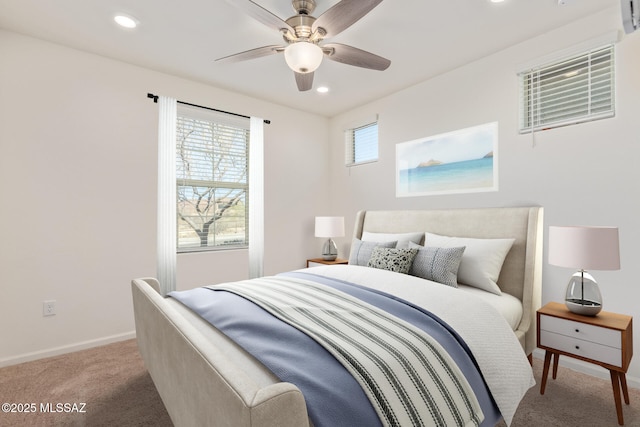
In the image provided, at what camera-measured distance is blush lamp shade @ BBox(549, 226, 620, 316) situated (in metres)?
1.84

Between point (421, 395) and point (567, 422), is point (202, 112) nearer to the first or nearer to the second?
point (421, 395)

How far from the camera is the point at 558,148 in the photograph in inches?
97.3

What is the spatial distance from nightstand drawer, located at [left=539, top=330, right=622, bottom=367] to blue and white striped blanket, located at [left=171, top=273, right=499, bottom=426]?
934 mm

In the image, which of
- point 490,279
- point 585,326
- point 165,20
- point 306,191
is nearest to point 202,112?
point 165,20

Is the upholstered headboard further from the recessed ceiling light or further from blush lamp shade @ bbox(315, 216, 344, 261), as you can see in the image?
the recessed ceiling light

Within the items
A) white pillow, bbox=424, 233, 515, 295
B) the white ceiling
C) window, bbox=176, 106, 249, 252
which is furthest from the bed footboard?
the white ceiling

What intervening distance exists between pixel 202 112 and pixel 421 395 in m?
3.37

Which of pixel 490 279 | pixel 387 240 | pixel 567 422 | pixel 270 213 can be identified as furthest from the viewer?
pixel 270 213

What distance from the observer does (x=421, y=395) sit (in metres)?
1.17

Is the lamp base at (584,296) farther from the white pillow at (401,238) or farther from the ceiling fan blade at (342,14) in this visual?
the ceiling fan blade at (342,14)

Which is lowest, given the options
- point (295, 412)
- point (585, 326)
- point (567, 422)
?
point (567, 422)

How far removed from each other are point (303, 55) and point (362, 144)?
2.42 metres

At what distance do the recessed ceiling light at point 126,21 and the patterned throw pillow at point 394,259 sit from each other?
8.58ft

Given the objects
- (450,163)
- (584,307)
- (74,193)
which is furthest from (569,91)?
(74,193)
